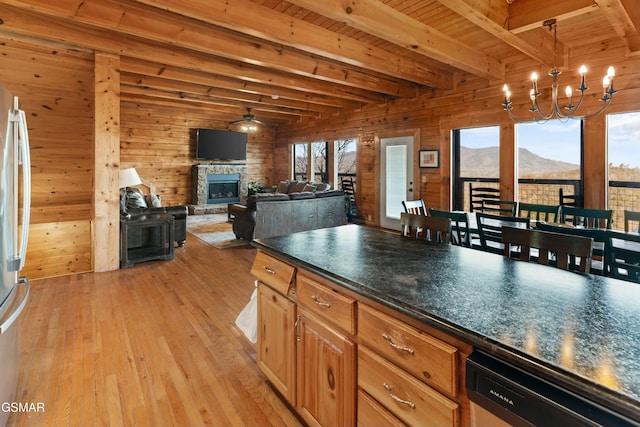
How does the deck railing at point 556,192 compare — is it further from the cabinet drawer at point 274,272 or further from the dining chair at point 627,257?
the cabinet drawer at point 274,272

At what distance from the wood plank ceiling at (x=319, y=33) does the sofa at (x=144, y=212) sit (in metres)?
1.92

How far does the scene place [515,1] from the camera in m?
3.30

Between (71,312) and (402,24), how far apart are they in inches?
170

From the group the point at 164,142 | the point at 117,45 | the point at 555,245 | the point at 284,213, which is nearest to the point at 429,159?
the point at 284,213

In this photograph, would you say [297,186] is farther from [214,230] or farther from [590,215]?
[590,215]

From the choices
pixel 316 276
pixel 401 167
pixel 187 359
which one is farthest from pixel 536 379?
pixel 401 167

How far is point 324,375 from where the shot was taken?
1.49m

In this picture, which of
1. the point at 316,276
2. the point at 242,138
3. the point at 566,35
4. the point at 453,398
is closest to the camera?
the point at 453,398

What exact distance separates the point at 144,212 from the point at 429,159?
16.4 ft

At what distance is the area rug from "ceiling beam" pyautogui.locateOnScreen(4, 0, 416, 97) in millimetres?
3011

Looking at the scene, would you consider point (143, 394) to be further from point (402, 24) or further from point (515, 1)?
point (515, 1)

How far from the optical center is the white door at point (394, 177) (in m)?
7.00

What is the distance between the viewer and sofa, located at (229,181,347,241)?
575cm

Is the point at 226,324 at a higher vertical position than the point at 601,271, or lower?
lower
